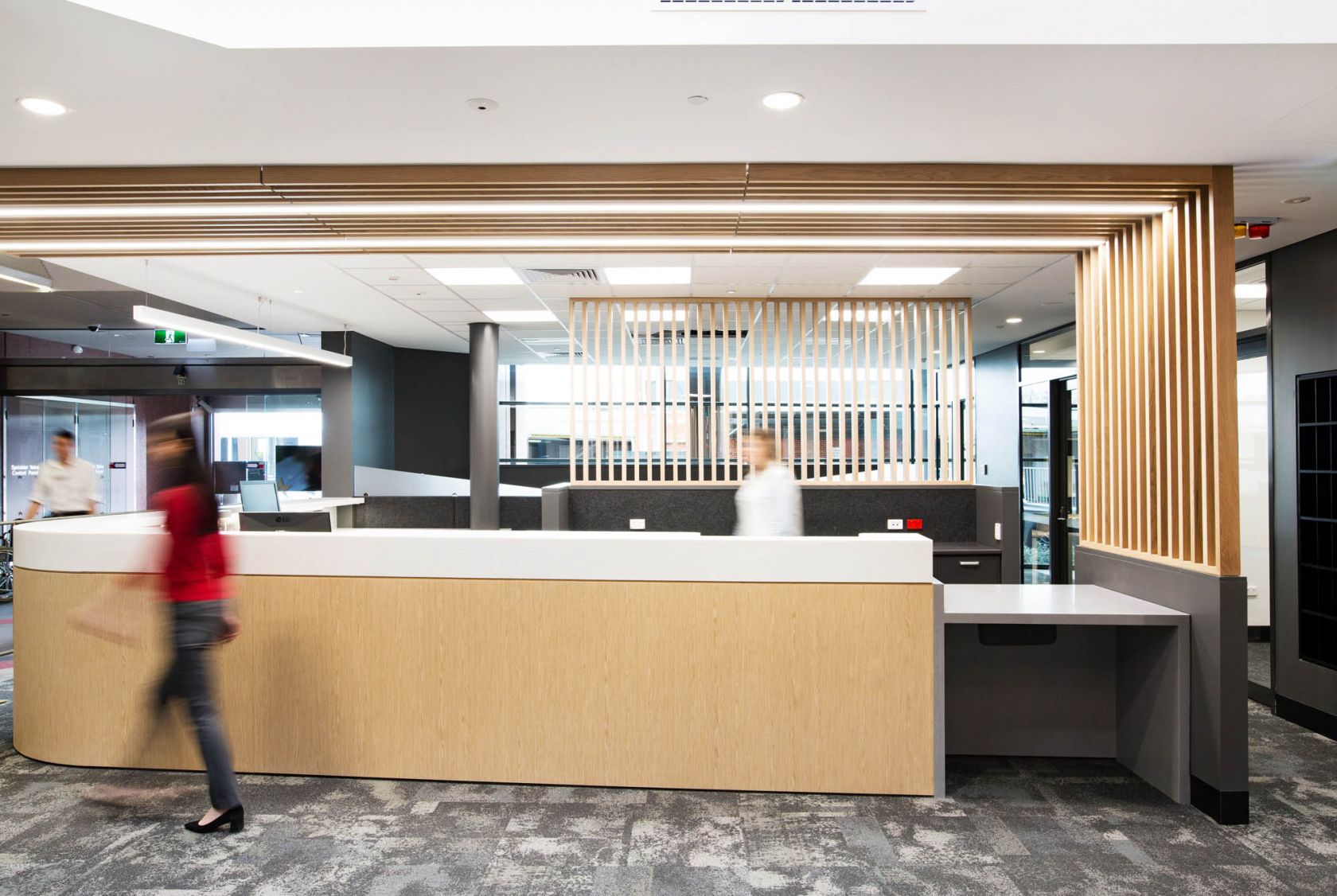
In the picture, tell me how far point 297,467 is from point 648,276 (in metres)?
9.49

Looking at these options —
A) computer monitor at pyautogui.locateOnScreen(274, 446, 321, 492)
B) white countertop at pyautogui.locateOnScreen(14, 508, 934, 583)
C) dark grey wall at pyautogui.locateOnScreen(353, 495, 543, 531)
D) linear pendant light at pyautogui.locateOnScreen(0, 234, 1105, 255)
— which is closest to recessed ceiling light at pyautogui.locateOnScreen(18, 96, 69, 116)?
linear pendant light at pyautogui.locateOnScreen(0, 234, 1105, 255)

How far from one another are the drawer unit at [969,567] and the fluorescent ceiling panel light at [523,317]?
3.95m

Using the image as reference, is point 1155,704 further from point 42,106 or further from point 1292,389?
point 42,106

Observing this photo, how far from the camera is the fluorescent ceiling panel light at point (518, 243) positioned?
166 inches

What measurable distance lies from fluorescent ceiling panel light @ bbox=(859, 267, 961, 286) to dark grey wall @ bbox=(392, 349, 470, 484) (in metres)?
5.90

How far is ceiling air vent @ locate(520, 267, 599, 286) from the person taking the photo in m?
5.72

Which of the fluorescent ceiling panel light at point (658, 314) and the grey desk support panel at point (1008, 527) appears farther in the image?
the fluorescent ceiling panel light at point (658, 314)

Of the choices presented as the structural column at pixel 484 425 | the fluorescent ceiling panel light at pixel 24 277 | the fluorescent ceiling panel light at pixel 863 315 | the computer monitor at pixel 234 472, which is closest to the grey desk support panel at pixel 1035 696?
the fluorescent ceiling panel light at pixel 863 315

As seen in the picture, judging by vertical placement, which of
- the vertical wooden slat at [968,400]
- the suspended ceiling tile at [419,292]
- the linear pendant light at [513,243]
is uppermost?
the suspended ceiling tile at [419,292]

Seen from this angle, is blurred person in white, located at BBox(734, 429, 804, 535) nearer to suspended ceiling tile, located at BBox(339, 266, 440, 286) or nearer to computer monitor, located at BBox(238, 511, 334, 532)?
computer monitor, located at BBox(238, 511, 334, 532)

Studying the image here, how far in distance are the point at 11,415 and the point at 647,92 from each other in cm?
1205

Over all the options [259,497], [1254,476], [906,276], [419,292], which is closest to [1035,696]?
[906,276]

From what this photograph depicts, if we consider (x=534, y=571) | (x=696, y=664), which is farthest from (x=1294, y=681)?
(x=534, y=571)

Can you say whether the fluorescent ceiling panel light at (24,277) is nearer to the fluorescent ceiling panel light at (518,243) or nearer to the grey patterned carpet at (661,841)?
the fluorescent ceiling panel light at (518,243)
